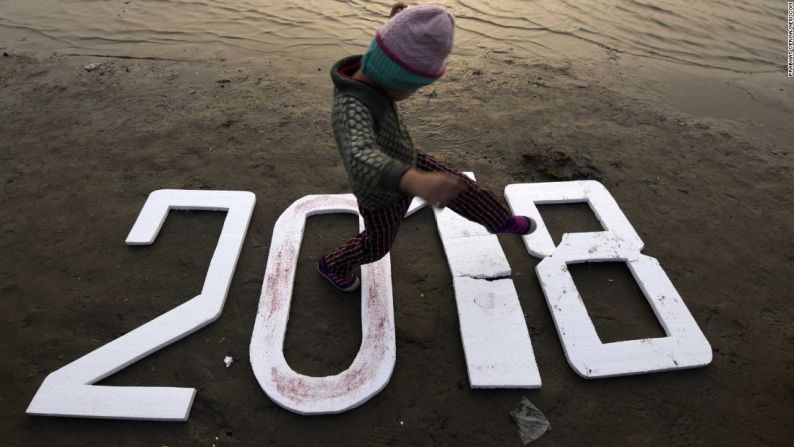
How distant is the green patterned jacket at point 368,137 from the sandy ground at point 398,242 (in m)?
1.24

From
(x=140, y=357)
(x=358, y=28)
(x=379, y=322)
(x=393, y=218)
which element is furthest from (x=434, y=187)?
(x=358, y=28)

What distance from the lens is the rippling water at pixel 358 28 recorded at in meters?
6.13

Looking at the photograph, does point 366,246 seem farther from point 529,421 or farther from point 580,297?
point 580,297

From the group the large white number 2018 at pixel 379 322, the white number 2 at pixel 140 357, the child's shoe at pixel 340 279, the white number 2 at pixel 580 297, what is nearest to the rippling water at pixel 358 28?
the white number 2 at pixel 580 297

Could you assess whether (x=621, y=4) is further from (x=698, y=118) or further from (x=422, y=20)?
(x=422, y=20)

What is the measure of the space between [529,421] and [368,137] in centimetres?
176

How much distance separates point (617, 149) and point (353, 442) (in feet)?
11.9

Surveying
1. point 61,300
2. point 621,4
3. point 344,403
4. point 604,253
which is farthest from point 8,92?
point 621,4

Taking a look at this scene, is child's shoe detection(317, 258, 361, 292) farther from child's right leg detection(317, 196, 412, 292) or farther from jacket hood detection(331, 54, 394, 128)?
jacket hood detection(331, 54, 394, 128)

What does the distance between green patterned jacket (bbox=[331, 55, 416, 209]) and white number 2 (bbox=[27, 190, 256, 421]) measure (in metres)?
1.40

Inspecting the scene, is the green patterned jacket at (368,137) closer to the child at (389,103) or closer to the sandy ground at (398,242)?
the child at (389,103)

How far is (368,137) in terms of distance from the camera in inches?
74.3

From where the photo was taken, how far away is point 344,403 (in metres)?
2.51

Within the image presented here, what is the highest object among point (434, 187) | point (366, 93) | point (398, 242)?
point (366, 93)
